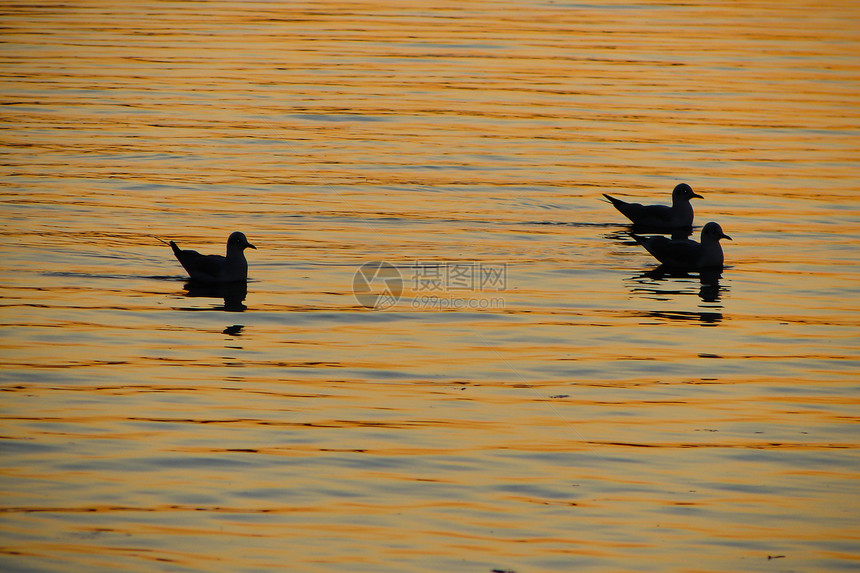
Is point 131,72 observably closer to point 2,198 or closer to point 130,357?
point 2,198

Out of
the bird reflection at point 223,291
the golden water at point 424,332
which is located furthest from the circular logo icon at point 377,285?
the bird reflection at point 223,291

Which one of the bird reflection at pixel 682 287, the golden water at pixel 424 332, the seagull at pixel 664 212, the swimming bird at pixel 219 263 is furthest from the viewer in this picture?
the seagull at pixel 664 212

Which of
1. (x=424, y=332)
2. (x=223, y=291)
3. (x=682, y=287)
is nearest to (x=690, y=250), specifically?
(x=682, y=287)

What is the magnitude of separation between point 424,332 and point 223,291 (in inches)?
132

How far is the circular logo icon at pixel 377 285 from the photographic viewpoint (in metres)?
14.9

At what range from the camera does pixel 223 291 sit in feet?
50.9

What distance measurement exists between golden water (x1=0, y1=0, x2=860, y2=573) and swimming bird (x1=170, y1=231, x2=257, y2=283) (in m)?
0.31

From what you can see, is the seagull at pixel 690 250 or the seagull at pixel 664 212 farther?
the seagull at pixel 664 212

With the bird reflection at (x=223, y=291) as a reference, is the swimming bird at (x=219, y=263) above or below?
above

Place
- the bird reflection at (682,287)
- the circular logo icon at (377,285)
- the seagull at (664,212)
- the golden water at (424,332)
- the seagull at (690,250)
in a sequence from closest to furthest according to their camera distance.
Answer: the golden water at (424,332)
the bird reflection at (682,287)
the circular logo icon at (377,285)
the seagull at (690,250)
the seagull at (664,212)

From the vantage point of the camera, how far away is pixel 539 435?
10.5 meters

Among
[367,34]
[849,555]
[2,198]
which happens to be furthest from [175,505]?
[367,34]

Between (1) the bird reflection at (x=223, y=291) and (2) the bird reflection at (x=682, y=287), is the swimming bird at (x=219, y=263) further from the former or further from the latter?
(2) the bird reflection at (x=682, y=287)

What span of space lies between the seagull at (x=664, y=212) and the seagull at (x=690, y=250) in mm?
1686
